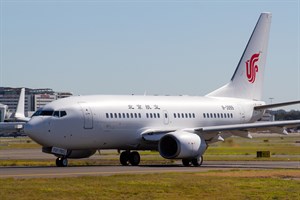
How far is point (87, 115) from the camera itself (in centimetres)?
4462

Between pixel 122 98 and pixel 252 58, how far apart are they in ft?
45.5

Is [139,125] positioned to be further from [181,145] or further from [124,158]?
[181,145]

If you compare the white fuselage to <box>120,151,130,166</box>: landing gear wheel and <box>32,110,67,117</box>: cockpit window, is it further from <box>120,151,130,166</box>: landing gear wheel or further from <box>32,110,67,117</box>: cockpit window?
<box>120,151,130,166</box>: landing gear wheel

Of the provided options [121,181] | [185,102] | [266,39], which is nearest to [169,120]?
[185,102]

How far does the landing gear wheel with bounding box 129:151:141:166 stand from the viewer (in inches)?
1886

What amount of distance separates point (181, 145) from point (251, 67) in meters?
15.3

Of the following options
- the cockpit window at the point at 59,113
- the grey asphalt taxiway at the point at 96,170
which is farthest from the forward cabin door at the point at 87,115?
the grey asphalt taxiway at the point at 96,170

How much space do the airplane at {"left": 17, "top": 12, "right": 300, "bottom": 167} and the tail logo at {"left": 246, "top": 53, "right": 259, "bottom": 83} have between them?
2727 mm

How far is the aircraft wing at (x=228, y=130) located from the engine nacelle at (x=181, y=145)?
78cm

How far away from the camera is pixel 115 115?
152 ft

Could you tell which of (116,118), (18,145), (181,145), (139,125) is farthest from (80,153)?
(18,145)

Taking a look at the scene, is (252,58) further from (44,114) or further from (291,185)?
(291,185)

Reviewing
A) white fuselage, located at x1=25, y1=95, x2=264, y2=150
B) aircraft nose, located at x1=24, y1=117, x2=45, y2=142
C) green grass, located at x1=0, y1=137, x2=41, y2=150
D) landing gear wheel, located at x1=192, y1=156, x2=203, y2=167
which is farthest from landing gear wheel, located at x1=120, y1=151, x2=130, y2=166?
green grass, located at x1=0, y1=137, x2=41, y2=150

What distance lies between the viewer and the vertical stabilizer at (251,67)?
57688 mm
